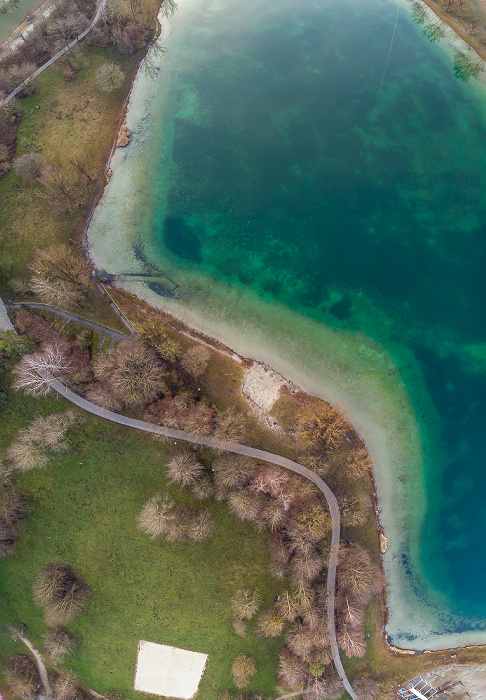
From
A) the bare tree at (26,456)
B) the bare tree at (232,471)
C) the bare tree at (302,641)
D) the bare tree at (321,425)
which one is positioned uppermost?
the bare tree at (321,425)

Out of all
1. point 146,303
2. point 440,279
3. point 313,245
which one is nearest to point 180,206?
point 146,303

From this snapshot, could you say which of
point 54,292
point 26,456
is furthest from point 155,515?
point 54,292

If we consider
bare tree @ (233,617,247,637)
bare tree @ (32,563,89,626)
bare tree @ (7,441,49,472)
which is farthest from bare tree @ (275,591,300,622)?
bare tree @ (7,441,49,472)

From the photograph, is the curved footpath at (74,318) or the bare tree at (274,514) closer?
the bare tree at (274,514)

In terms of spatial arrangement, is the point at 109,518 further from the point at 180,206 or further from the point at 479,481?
the point at 479,481

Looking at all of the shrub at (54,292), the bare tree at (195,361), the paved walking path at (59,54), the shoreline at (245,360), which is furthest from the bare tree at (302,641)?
the paved walking path at (59,54)

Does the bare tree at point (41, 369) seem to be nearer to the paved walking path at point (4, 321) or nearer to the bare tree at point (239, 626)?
the paved walking path at point (4, 321)
